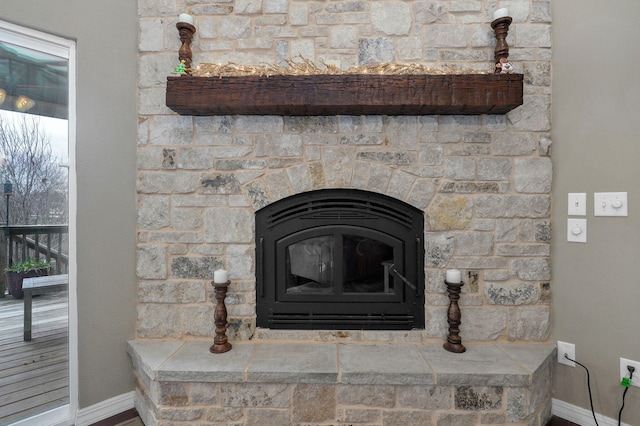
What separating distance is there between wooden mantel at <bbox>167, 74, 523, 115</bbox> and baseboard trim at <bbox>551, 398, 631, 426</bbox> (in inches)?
65.3

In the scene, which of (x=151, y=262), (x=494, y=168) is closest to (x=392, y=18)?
(x=494, y=168)

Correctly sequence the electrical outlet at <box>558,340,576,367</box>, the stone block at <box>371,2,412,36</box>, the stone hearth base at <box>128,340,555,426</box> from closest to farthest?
the stone hearth base at <box>128,340,555,426</box>, the electrical outlet at <box>558,340,576,367</box>, the stone block at <box>371,2,412,36</box>

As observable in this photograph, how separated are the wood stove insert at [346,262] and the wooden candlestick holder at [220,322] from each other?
0.72 ft

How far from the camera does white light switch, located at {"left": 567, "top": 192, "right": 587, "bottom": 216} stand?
1613 mm

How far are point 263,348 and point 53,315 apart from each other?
3.73 feet

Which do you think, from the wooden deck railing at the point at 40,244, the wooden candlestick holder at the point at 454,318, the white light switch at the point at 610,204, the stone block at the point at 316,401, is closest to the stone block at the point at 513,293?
the wooden candlestick holder at the point at 454,318

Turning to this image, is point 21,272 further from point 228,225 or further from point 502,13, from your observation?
point 502,13

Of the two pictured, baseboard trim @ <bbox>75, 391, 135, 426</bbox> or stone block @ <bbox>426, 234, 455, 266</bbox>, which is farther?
stone block @ <bbox>426, 234, 455, 266</bbox>

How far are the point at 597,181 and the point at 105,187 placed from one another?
8.78ft

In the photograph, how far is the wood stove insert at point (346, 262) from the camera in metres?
1.77

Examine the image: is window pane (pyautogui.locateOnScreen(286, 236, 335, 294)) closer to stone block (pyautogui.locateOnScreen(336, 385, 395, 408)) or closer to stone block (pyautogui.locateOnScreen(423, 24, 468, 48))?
stone block (pyautogui.locateOnScreen(336, 385, 395, 408))

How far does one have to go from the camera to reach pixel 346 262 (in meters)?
1.81

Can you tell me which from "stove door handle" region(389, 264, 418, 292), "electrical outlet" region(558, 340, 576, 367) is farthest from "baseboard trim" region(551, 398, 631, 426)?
"stove door handle" region(389, 264, 418, 292)

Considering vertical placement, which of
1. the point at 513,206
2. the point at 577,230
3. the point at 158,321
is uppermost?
the point at 513,206
